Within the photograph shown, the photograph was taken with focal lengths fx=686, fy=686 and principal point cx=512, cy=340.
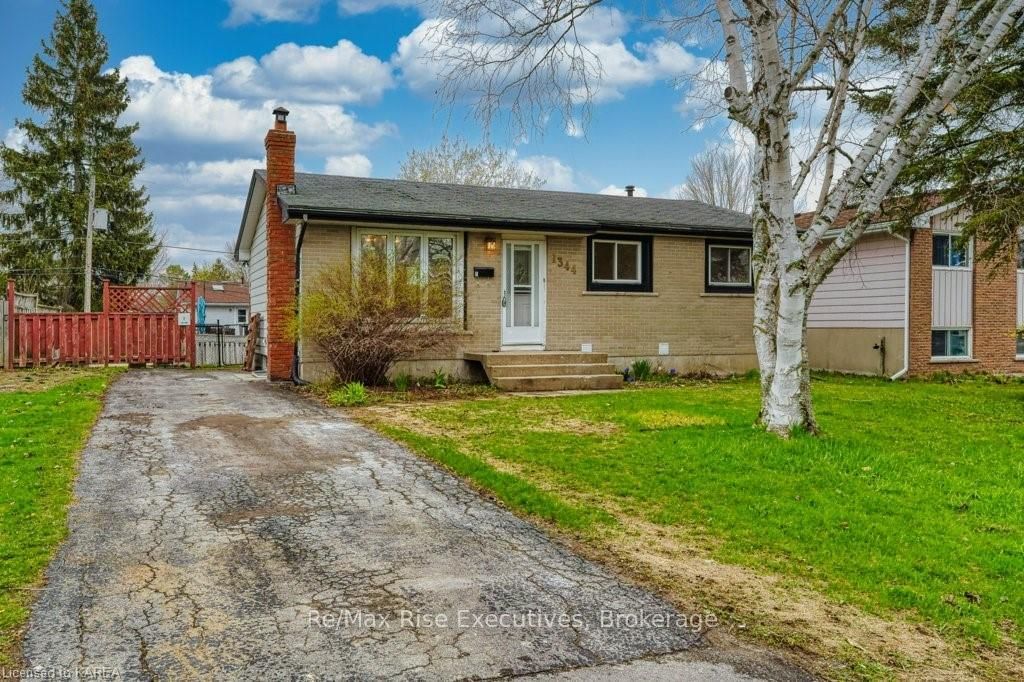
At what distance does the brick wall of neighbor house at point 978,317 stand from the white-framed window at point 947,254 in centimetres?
26

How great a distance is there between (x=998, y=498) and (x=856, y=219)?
3.01 meters

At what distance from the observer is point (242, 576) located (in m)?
3.59

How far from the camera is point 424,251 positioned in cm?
1261

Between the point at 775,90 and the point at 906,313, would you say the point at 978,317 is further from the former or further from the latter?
the point at 775,90

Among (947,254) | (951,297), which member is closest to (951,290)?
(951,297)

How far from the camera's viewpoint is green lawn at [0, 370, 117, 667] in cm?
334

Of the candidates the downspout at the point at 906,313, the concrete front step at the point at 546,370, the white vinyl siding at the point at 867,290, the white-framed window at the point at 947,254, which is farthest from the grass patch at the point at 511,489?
the white-framed window at the point at 947,254

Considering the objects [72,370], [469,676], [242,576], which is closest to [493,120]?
[242,576]

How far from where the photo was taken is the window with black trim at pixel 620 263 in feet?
45.9

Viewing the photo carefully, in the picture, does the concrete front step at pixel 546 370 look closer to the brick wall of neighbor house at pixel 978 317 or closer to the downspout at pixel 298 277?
the downspout at pixel 298 277

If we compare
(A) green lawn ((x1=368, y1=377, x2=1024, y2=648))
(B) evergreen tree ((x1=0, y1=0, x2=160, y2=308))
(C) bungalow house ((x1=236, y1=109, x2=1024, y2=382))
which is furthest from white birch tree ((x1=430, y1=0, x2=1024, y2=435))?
(B) evergreen tree ((x1=0, y1=0, x2=160, y2=308))

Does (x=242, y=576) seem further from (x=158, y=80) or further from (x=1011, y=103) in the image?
(x=158, y=80)

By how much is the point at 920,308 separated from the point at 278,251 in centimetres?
1351

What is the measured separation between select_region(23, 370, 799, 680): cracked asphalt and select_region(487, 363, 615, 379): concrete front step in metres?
5.80
